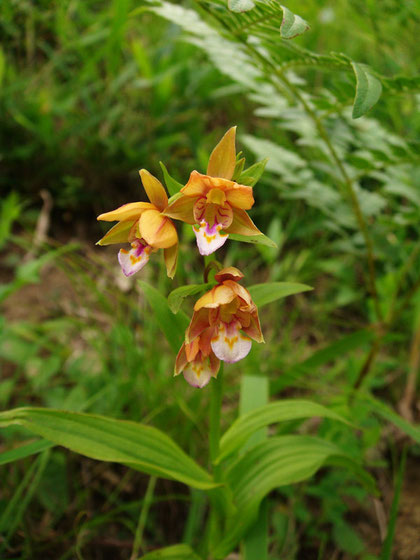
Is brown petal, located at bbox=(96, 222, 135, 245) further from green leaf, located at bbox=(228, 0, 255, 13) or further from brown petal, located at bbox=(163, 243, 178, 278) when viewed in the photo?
green leaf, located at bbox=(228, 0, 255, 13)

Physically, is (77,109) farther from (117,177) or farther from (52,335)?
(52,335)

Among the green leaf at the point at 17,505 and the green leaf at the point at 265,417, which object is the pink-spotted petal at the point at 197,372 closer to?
the green leaf at the point at 265,417

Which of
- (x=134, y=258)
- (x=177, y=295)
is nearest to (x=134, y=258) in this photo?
(x=134, y=258)

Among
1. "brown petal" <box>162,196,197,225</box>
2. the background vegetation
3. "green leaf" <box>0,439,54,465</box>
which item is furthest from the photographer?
the background vegetation

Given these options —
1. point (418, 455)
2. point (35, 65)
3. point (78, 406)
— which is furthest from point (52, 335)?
point (35, 65)

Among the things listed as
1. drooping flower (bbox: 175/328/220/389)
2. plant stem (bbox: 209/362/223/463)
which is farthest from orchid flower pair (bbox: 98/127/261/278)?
plant stem (bbox: 209/362/223/463)

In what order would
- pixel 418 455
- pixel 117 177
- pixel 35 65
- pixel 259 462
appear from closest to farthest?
pixel 259 462
pixel 418 455
pixel 117 177
pixel 35 65
